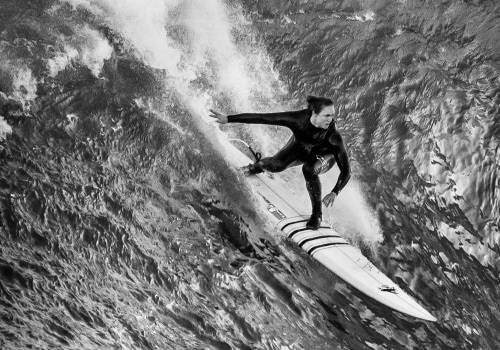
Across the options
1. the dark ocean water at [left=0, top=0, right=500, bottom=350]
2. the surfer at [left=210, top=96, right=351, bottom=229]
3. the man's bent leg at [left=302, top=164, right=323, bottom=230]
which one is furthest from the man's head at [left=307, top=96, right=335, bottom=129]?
the dark ocean water at [left=0, top=0, right=500, bottom=350]

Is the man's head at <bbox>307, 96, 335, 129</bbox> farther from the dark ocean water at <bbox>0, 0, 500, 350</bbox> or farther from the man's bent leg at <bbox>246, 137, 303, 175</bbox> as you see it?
the dark ocean water at <bbox>0, 0, 500, 350</bbox>

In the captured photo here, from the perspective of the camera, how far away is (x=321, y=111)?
6.86 m

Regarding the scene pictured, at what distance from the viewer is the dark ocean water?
7633 millimetres

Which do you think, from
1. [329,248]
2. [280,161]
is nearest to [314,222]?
[329,248]

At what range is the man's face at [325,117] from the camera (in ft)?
22.5

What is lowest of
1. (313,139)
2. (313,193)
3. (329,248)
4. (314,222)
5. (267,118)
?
(329,248)

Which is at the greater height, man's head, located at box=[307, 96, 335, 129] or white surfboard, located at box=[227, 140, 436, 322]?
man's head, located at box=[307, 96, 335, 129]

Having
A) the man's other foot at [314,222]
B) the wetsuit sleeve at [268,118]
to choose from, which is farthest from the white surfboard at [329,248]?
the wetsuit sleeve at [268,118]

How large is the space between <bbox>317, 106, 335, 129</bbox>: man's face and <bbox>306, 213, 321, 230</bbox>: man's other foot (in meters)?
1.30

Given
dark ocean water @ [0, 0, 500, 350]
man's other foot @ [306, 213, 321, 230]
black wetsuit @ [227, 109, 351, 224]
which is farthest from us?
man's other foot @ [306, 213, 321, 230]

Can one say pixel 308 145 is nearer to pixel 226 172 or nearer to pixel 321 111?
pixel 321 111

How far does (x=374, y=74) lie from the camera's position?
10.2 metres

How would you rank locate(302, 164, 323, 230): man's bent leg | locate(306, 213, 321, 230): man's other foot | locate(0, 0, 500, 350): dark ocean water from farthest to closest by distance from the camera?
1. locate(306, 213, 321, 230): man's other foot
2. locate(0, 0, 500, 350): dark ocean water
3. locate(302, 164, 323, 230): man's bent leg

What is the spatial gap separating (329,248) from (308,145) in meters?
1.34
